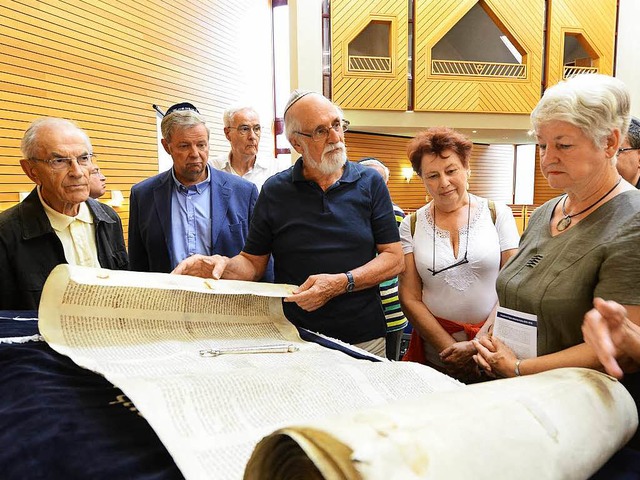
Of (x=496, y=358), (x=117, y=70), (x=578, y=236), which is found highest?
(x=117, y=70)

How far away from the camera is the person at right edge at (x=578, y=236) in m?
1.09

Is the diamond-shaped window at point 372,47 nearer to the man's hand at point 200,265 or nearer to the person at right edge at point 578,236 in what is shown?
the man's hand at point 200,265

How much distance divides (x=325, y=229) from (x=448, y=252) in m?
0.57

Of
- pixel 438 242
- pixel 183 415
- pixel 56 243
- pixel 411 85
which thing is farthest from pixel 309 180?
pixel 411 85

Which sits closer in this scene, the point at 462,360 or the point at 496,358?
the point at 496,358

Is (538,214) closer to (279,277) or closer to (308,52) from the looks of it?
(279,277)

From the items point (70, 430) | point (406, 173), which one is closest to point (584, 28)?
point (406, 173)

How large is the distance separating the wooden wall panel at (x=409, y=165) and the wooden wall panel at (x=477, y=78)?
4.88 ft

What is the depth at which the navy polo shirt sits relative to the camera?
1833 mm

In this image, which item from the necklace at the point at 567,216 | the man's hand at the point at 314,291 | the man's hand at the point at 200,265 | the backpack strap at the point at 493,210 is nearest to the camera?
the necklace at the point at 567,216

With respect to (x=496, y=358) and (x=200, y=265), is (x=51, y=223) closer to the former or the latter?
(x=200, y=265)

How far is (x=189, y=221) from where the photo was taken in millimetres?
2637

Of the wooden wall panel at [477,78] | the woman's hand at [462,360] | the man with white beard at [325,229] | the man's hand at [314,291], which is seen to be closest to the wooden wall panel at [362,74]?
the wooden wall panel at [477,78]

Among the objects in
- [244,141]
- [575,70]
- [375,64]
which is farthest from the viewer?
[575,70]
